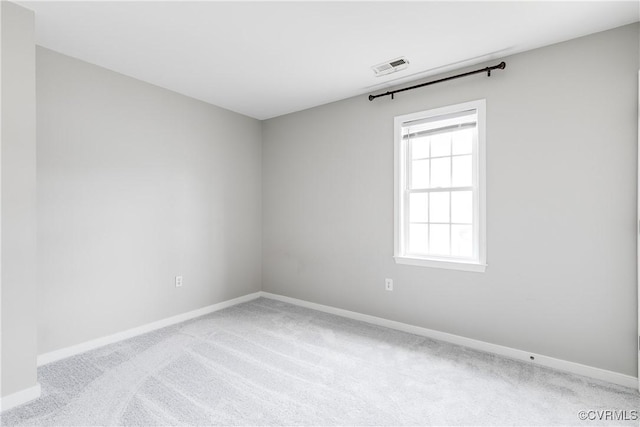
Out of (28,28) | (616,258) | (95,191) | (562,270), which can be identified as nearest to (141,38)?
(28,28)

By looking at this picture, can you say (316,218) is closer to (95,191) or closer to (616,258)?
(95,191)

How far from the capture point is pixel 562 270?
96.9 inches

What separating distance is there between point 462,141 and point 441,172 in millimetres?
342

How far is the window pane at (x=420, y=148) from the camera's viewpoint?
324cm

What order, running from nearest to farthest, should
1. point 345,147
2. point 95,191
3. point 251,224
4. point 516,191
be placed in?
point 516,191 < point 95,191 < point 345,147 < point 251,224

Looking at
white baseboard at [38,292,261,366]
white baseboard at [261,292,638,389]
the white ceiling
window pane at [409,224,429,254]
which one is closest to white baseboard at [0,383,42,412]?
white baseboard at [38,292,261,366]

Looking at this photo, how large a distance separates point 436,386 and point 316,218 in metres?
2.28

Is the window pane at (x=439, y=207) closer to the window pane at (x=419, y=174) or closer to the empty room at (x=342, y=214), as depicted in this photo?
the empty room at (x=342, y=214)

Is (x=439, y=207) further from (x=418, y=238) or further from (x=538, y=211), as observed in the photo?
(x=538, y=211)

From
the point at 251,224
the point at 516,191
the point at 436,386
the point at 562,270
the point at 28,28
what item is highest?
the point at 28,28

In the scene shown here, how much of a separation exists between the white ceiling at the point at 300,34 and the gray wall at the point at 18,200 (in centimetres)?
28

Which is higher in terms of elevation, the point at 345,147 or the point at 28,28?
the point at 28,28
